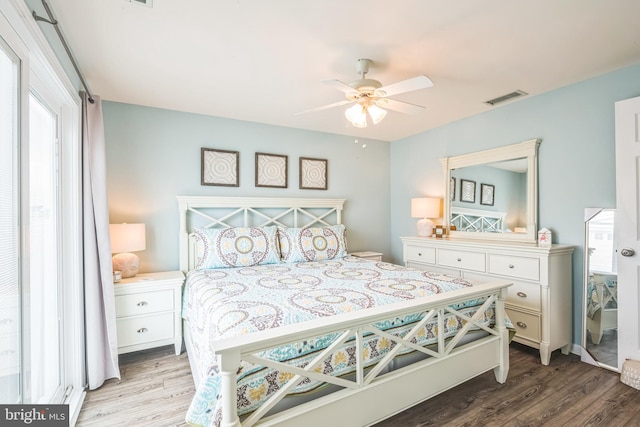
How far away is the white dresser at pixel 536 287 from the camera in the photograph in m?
2.54

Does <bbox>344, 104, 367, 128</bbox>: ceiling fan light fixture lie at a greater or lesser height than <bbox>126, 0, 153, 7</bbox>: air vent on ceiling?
lesser

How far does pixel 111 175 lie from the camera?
2.99 metres

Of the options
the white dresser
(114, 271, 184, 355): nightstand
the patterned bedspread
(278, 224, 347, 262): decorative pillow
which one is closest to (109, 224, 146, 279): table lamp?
(114, 271, 184, 355): nightstand

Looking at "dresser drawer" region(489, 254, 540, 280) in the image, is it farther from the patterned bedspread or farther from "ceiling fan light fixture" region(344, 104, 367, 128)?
"ceiling fan light fixture" region(344, 104, 367, 128)

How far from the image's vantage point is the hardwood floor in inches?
72.9

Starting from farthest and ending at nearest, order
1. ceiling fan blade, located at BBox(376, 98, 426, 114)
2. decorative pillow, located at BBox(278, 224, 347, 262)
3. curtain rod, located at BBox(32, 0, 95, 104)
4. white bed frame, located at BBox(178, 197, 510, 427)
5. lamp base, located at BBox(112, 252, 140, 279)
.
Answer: decorative pillow, located at BBox(278, 224, 347, 262)
lamp base, located at BBox(112, 252, 140, 279)
ceiling fan blade, located at BBox(376, 98, 426, 114)
curtain rod, located at BBox(32, 0, 95, 104)
white bed frame, located at BBox(178, 197, 510, 427)

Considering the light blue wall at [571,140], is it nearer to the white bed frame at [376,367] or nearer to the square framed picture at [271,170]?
the white bed frame at [376,367]

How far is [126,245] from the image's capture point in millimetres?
2660

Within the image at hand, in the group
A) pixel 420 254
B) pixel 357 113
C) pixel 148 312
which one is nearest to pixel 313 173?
pixel 420 254

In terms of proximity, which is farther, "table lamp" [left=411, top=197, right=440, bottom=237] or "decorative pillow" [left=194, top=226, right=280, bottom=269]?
"table lamp" [left=411, top=197, right=440, bottom=237]

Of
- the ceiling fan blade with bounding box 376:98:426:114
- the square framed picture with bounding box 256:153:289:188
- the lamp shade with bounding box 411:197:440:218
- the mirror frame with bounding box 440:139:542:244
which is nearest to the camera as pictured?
the ceiling fan blade with bounding box 376:98:426:114

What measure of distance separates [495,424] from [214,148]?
341 centimetres

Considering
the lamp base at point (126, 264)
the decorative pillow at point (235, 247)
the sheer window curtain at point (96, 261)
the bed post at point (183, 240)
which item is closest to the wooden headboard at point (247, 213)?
the bed post at point (183, 240)

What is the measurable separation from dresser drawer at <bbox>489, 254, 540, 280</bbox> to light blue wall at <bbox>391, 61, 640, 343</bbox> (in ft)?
1.45
